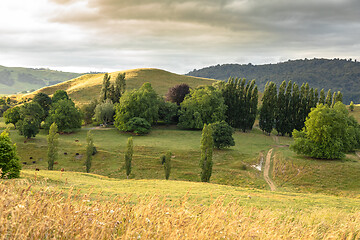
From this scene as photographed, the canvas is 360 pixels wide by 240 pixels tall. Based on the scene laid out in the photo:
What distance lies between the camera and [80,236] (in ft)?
16.5

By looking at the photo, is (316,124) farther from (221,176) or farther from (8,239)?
(8,239)

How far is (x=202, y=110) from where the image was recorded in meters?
86.0

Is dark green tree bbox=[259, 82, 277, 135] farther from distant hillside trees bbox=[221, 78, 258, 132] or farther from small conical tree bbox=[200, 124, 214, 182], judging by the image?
small conical tree bbox=[200, 124, 214, 182]

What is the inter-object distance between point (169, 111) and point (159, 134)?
13.3 m

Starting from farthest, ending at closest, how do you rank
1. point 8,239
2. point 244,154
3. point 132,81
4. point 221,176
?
1. point 132,81
2. point 244,154
3. point 221,176
4. point 8,239

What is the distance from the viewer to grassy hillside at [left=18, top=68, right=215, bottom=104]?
127 meters

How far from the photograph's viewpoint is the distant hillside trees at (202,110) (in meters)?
84.3

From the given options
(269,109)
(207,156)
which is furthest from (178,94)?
(207,156)

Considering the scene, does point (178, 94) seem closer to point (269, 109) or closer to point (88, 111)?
point (88, 111)

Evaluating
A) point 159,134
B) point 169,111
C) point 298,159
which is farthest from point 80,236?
point 169,111

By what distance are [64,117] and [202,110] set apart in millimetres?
43153

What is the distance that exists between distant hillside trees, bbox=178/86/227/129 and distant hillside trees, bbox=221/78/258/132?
508cm

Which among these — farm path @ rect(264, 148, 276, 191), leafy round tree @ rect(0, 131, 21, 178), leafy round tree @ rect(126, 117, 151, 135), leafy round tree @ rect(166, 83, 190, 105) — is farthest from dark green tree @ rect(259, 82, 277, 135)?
leafy round tree @ rect(0, 131, 21, 178)

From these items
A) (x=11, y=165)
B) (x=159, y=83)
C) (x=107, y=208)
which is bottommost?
(x=11, y=165)
